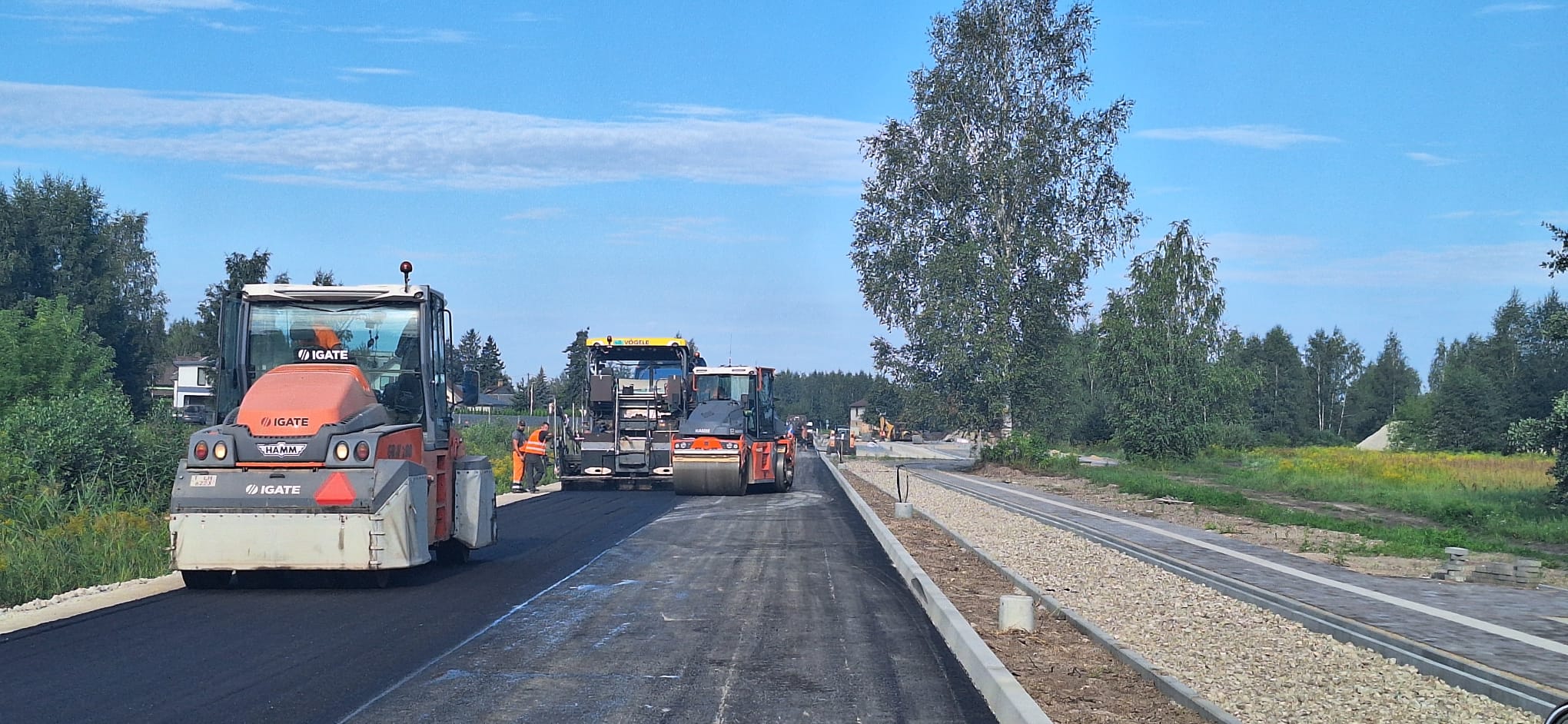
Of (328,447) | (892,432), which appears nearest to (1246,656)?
(328,447)

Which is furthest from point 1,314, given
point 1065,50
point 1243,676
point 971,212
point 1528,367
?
point 1528,367

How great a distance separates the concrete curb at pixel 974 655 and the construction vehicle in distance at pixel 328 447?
4.71m

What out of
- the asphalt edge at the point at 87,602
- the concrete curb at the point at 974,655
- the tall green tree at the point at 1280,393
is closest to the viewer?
the concrete curb at the point at 974,655

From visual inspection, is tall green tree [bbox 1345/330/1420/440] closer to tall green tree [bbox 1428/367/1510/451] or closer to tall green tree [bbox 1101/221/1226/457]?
tall green tree [bbox 1428/367/1510/451]

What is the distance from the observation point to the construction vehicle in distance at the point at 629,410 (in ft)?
93.9

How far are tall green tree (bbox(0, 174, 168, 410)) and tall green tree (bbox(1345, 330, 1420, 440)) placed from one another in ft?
287

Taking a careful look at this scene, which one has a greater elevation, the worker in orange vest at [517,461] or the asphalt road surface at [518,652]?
the worker in orange vest at [517,461]

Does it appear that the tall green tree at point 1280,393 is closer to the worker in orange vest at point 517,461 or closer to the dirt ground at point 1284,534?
the dirt ground at point 1284,534

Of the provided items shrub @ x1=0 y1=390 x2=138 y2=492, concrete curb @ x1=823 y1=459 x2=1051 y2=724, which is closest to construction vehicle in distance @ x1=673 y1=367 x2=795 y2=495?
shrub @ x1=0 y1=390 x2=138 y2=492

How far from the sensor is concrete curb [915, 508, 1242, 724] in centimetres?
666

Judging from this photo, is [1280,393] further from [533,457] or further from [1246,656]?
[1246,656]

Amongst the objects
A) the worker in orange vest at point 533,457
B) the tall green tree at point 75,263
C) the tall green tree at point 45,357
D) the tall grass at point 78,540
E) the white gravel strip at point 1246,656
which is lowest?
the white gravel strip at point 1246,656

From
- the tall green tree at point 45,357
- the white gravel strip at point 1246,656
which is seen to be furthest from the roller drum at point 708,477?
the tall green tree at point 45,357

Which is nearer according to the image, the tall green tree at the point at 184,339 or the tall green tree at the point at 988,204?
the tall green tree at the point at 988,204
